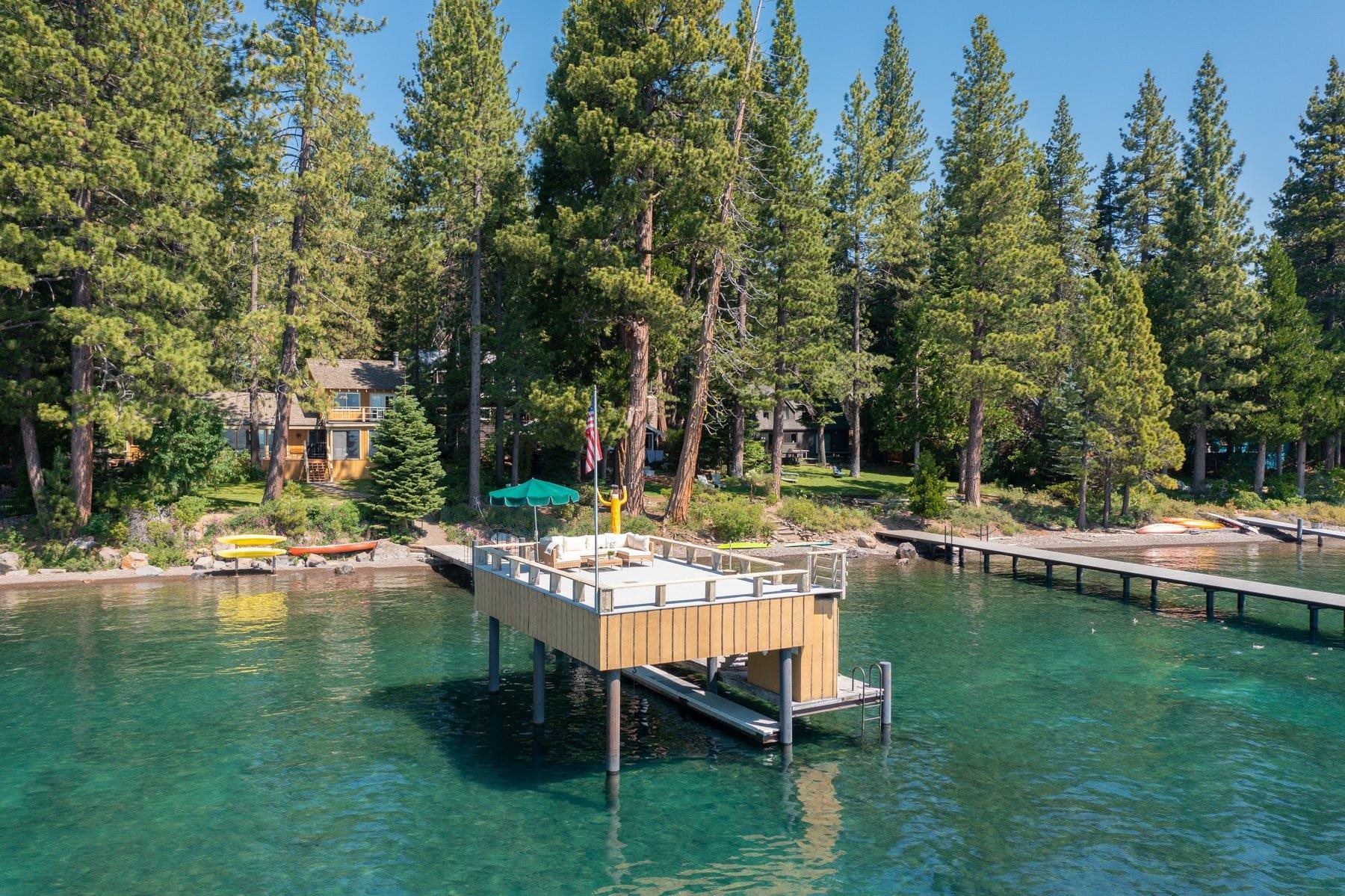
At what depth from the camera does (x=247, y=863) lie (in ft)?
48.3

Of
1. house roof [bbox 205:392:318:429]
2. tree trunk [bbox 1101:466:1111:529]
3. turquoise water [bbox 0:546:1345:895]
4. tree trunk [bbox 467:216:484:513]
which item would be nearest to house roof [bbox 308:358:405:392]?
house roof [bbox 205:392:318:429]

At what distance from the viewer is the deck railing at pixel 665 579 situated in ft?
59.5

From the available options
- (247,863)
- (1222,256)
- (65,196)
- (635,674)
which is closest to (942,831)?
(635,674)

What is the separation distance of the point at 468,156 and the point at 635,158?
32.7 ft

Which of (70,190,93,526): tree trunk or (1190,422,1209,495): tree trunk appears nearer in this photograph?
(70,190,93,526): tree trunk

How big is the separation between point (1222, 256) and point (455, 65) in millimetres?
49437

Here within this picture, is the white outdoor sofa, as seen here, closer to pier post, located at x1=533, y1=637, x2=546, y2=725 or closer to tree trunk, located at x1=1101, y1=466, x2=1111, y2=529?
pier post, located at x1=533, y1=637, x2=546, y2=725

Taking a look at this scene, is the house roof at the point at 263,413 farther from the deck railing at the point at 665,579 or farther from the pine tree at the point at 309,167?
the deck railing at the point at 665,579

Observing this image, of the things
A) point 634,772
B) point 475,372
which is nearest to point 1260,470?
point 475,372

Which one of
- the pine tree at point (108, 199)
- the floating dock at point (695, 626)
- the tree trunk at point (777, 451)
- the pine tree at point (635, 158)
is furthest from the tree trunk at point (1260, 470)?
the pine tree at point (108, 199)

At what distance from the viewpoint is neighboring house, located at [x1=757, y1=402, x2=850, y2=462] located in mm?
73750

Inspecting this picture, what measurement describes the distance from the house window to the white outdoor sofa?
3810cm

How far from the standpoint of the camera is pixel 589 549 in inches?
918

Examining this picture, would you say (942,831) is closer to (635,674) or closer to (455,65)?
(635,674)
